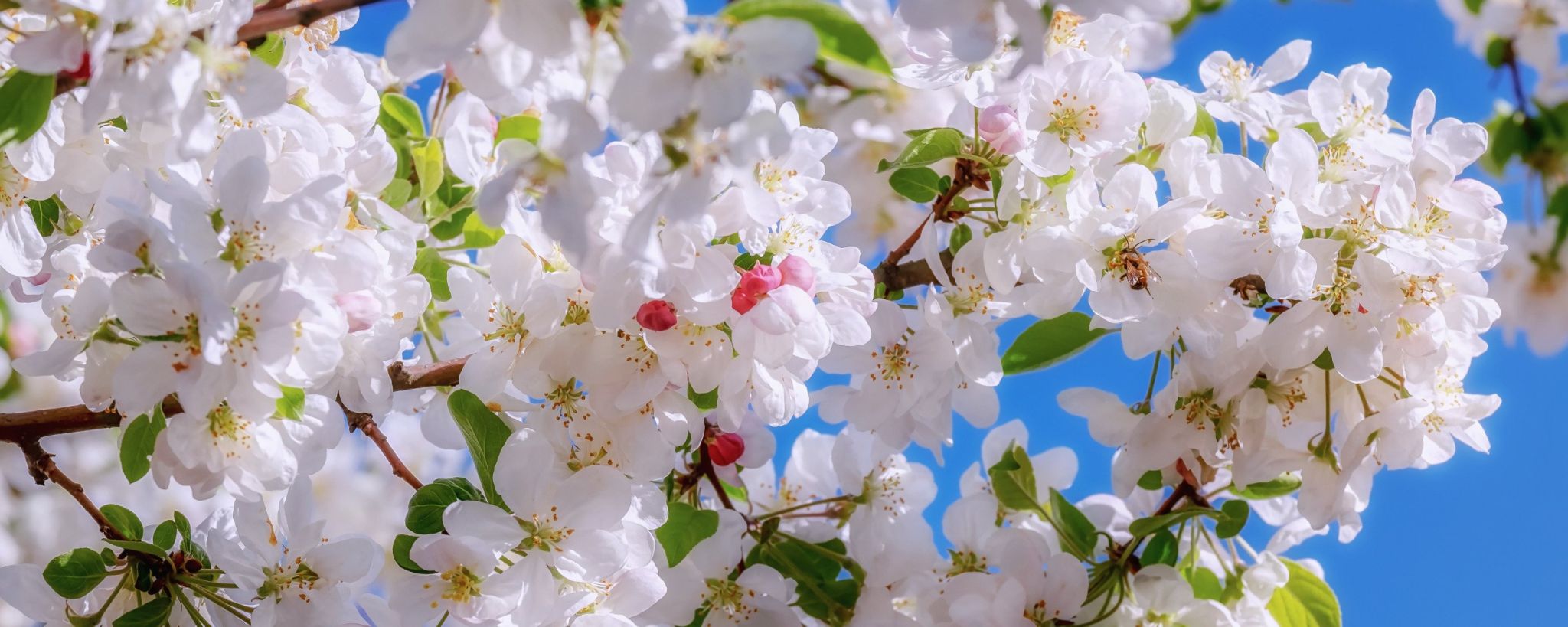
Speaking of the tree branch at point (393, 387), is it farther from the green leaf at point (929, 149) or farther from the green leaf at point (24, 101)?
the green leaf at point (24, 101)

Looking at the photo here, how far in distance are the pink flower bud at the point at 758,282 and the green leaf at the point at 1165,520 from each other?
0.57m

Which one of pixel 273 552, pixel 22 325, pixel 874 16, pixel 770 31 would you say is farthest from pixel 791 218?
pixel 22 325

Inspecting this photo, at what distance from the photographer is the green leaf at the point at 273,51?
1.18 m

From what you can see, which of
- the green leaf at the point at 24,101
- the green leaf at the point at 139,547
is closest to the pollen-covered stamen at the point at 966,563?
the green leaf at the point at 139,547

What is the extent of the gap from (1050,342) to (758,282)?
0.45 metres

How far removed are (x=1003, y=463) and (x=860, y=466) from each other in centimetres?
18

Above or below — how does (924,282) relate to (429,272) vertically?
above

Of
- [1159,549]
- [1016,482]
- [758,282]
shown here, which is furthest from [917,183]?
[1159,549]

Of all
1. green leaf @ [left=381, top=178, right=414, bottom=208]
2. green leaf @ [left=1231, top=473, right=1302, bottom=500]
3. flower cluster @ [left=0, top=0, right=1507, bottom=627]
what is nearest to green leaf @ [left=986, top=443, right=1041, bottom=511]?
flower cluster @ [left=0, top=0, right=1507, bottom=627]

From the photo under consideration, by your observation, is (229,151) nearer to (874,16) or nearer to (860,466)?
(874,16)

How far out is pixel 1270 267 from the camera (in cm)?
111

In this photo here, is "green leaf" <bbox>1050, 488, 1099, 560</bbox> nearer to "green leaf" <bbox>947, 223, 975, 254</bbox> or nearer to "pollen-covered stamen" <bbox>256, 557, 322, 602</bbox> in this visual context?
"green leaf" <bbox>947, 223, 975, 254</bbox>

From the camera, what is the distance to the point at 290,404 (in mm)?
1069

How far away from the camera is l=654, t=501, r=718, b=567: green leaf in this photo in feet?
4.28
